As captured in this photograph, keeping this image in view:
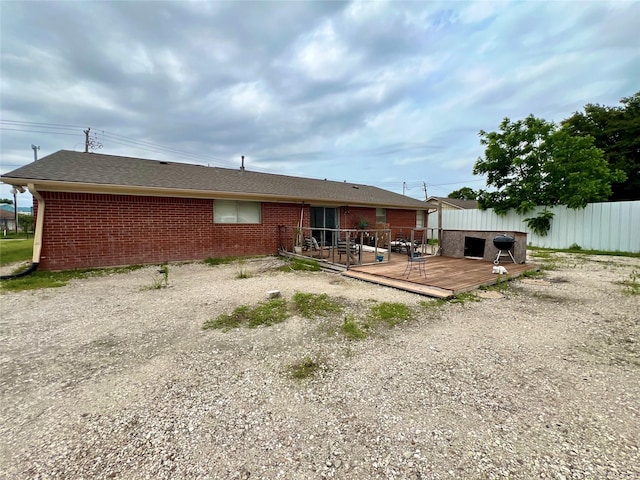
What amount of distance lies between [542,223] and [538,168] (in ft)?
10.1

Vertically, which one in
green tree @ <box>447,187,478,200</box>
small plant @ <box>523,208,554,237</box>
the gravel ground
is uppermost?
green tree @ <box>447,187,478,200</box>

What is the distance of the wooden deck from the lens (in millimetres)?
5586

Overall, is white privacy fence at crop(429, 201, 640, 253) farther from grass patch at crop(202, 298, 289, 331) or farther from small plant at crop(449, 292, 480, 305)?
grass patch at crop(202, 298, 289, 331)

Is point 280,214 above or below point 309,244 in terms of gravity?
above

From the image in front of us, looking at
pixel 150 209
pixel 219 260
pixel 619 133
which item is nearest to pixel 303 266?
pixel 219 260

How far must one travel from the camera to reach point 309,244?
1002cm

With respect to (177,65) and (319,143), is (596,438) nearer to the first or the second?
(177,65)

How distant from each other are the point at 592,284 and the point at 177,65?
42.8 feet

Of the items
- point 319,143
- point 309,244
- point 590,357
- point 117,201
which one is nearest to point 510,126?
point 319,143

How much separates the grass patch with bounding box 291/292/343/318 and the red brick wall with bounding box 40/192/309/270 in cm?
567

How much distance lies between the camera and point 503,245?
26.8 ft

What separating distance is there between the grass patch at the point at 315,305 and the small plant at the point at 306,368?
130cm

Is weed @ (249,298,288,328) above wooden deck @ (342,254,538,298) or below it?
below

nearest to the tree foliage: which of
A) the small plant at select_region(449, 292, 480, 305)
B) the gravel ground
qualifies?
the small plant at select_region(449, 292, 480, 305)
